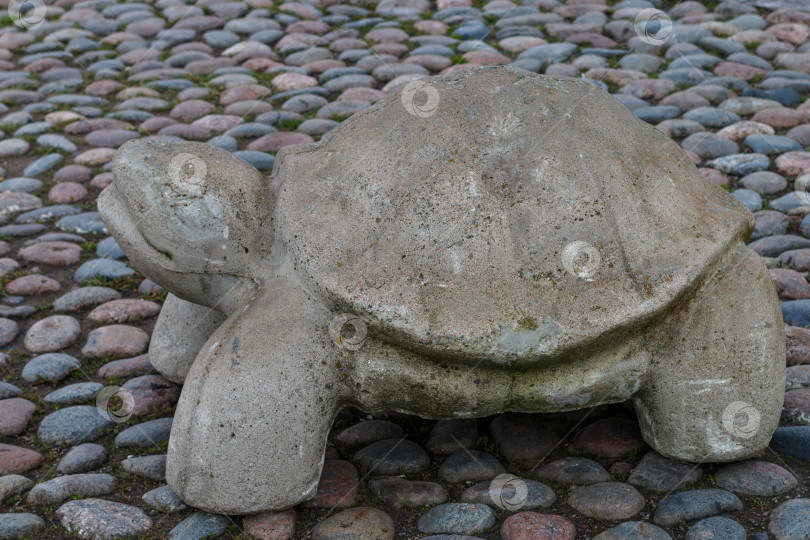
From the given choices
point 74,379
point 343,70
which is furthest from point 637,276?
point 343,70

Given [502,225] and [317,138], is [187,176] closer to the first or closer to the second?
[502,225]

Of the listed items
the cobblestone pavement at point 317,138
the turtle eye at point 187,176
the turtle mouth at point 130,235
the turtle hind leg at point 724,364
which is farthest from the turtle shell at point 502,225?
the cobblestone pavement at point 317,138

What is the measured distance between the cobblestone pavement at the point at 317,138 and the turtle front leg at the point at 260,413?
16cm

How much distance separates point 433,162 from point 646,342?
0.85 metres

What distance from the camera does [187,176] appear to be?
2764mm

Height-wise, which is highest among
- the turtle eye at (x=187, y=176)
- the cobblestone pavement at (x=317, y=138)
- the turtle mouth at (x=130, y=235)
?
the turtle eye at (x=187, y=176)

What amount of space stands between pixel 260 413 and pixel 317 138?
282cm

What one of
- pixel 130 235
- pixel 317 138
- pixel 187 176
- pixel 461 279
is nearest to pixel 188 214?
pixel 187 176

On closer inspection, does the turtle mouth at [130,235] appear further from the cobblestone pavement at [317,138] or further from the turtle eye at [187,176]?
the cobblestone pavement at [317,138]

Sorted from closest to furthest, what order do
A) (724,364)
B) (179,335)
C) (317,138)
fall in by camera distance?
(724,364), (179,335), (317,138)

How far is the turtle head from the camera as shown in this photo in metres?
2.75

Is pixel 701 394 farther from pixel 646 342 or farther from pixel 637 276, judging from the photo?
pixel 637 276

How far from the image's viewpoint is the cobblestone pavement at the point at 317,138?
2.74 metres

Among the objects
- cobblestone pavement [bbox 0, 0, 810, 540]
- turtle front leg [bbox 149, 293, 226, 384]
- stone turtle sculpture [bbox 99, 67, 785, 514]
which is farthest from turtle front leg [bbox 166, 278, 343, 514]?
turtle front leg [bbox 149, 293, 226, 384]
